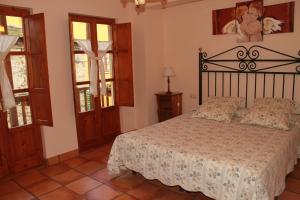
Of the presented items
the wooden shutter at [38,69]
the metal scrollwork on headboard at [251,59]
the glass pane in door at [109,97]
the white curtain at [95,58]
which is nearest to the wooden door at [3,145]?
the wooden shutter at [38,69]

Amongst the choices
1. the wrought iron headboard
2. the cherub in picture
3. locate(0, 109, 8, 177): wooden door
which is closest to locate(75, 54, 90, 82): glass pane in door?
locate(0, 109, 8, 177): wooden door

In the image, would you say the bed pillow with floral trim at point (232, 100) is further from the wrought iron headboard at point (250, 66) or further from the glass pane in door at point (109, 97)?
the glass pane in door at point (109, 97)

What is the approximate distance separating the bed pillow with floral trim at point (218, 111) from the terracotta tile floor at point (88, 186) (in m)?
1.07

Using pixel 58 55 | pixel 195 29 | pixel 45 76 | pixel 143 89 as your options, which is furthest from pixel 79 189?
pixel 195 29

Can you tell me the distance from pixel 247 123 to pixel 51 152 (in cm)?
279

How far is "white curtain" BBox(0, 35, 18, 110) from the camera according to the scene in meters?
3.05

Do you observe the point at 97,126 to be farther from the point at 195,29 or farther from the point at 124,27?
the point at 195,29

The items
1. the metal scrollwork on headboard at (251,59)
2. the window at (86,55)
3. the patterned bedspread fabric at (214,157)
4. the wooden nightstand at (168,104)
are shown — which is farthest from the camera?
the wooden nightstand at (168,104)

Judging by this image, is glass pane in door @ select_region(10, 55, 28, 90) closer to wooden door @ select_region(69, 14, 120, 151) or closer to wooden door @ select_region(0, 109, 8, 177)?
wooden door @ select_region(0, 109, 8, 177)

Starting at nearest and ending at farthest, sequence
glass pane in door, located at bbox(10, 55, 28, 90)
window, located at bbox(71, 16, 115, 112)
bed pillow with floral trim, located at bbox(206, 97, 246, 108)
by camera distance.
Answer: glass pane in door, located at bbox(10, 55, 28, 90)
bed pillow with floral trim, located at bbox(206, 97, 246, 108)
window, located at bbox(71, 16, 115, 112)

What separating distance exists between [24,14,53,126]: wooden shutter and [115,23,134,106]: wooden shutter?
4.90 feet

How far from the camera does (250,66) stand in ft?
13.0

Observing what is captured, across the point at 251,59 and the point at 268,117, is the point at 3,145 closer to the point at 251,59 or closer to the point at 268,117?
the point at 268,117

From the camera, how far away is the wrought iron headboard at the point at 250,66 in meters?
3.62
